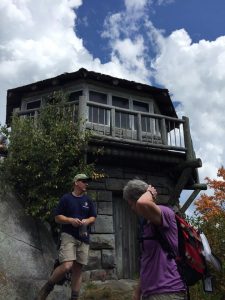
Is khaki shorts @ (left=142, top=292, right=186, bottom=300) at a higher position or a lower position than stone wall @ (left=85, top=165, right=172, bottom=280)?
lower

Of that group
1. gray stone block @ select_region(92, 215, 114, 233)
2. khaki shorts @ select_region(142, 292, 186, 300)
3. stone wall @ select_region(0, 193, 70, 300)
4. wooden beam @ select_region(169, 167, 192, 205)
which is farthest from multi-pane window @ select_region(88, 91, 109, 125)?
khaki shorts @ select_region(142, 292, 186, 300)

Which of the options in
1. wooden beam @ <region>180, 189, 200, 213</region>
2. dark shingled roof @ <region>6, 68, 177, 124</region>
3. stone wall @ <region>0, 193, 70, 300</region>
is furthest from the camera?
dark shingled roof @ <region>6, 68, 177, 124</region>

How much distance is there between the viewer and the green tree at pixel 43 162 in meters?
8.44

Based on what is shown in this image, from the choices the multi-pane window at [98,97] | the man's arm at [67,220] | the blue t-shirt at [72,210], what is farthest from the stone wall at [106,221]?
the man's arm at [67,220]

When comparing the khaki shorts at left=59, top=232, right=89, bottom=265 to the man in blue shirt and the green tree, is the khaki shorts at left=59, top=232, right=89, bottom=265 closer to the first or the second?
the man in blue shirt

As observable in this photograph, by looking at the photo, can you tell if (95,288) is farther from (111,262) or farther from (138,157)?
(138,157)

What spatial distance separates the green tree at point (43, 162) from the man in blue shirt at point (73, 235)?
259 centimetres

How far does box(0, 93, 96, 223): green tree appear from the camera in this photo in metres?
8.44

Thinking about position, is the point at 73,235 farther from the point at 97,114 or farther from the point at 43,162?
the point at 97,114

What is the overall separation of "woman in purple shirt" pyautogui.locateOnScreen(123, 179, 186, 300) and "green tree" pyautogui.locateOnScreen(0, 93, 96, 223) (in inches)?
209

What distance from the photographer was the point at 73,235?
5.62m

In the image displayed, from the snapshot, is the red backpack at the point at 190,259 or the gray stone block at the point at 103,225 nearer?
the red backpack at the point at 190,259

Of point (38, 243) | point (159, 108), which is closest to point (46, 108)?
point (38, 243)

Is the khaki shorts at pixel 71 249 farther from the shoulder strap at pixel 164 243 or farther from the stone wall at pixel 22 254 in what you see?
the shoulder strap at pixel 164 243
